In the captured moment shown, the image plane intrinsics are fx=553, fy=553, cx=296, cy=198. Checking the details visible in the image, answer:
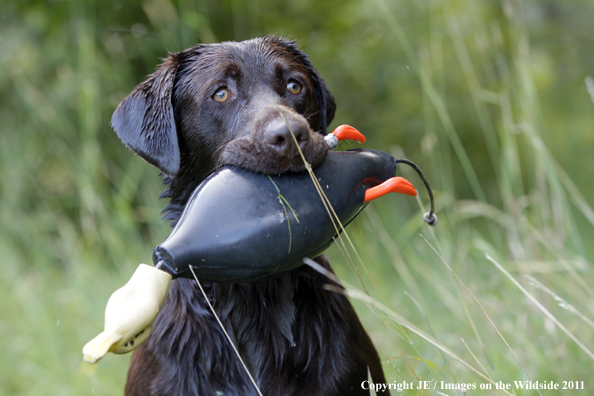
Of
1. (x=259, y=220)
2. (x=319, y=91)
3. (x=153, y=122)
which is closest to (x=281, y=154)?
(x=259, y=220)

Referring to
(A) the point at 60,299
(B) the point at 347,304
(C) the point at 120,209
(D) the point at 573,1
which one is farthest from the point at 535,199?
(D) the point at 573,1

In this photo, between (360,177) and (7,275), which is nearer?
(360,177)

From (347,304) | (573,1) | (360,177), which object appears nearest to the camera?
(360,177)

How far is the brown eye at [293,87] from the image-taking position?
99.6 inches

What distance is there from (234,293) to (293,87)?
973mm

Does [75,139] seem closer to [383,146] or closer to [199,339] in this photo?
[383,146]

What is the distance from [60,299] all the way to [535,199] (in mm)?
3689

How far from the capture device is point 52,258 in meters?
5.60

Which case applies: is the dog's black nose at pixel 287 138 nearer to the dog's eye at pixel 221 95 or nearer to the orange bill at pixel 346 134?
the orange bill at pixel 346 134

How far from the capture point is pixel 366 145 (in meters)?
5.91

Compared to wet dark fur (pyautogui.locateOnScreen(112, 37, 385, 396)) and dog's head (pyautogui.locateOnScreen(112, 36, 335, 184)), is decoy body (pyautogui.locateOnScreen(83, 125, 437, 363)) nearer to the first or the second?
wet dark fur (pyautogui.locateOnScreen(112, 37, 385, 396))

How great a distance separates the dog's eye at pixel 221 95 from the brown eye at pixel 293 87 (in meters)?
0.30

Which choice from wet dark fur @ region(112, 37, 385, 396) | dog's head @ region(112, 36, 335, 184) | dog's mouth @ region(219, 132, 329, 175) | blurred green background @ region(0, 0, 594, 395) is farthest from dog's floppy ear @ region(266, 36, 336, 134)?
dog's mouth @ region(219, 132, 329, 175)

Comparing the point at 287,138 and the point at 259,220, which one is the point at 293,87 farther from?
the point at 259,220
